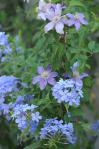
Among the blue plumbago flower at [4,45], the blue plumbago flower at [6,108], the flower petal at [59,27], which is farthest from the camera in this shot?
the blue plumbago flower at [4,45]

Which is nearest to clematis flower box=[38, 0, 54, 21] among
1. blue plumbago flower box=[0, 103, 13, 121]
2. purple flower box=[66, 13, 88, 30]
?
purple flower box=[66, 13, 88, 30]

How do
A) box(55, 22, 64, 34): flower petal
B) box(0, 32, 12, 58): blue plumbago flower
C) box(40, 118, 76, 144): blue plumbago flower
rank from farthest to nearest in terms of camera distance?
box(0, 32, 12, 58): blue plumbago flower → box(40, 118, 76, 144): blue plumbago flower → box(55, 22, 64, 34): flower petal

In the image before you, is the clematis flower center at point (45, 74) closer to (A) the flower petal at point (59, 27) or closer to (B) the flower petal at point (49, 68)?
(B) the flower petal at point (49, 68)

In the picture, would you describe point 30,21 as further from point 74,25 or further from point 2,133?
point 74,25

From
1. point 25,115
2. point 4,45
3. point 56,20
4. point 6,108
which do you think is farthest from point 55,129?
point 4,45

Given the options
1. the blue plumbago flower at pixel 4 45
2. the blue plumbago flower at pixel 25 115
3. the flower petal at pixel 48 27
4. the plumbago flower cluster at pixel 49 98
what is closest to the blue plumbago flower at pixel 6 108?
the plumbago flower cluster at pixel 49 98

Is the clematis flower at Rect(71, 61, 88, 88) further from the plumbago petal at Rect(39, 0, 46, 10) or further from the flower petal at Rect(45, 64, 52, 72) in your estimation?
the plumbago petal at Rect(39, 0, 46, 10)
